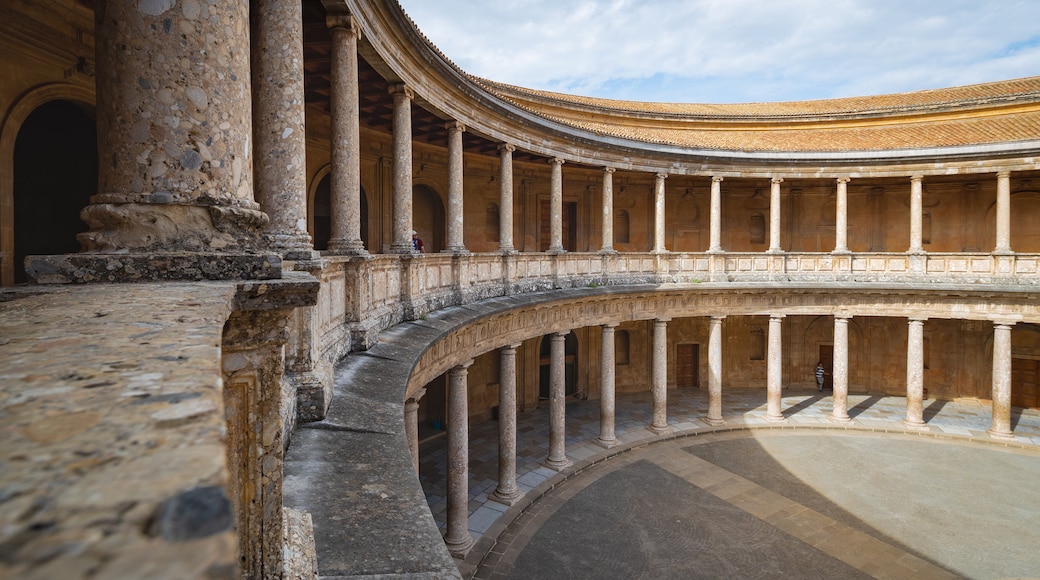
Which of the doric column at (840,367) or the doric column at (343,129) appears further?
the doric column at (840,367)

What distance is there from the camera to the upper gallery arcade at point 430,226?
8.91 ft

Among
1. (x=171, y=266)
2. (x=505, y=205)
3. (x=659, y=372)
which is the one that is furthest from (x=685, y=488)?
(x=171, y=266)

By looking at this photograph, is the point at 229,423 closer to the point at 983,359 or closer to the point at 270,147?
the point at 270,147

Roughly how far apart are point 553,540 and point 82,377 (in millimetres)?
12490

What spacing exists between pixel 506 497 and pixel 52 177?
11.1 m

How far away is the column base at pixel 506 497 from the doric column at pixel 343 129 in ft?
28.8

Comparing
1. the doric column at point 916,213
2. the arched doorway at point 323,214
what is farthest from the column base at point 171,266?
the doric column at point 916,213

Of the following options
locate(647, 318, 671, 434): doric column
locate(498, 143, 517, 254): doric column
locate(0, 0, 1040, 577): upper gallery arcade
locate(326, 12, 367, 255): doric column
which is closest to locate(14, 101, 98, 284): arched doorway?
locate(0, 0, 1040, 577): upper gallery arcade

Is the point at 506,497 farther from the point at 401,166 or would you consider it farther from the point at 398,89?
the point at 398,89

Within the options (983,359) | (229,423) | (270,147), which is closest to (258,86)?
(270,147)

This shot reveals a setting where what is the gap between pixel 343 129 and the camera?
26.0 feet

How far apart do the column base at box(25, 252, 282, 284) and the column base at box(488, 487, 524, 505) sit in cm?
1250

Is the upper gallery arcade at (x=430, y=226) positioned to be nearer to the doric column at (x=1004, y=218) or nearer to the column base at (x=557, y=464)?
the doric column at (x=1004, y=218)

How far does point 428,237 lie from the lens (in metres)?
19.6
